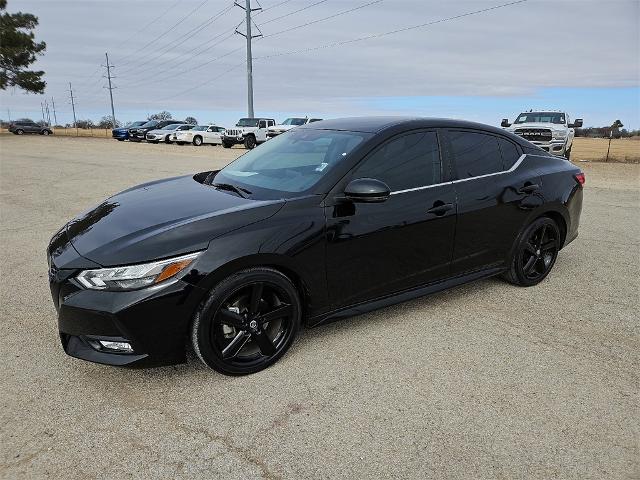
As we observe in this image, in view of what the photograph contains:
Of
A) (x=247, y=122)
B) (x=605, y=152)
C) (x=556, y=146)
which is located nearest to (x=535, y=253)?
(x=556, y=146)

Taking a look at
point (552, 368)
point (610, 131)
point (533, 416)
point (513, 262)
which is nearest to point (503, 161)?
point (513, 262)

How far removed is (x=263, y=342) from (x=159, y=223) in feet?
3.27

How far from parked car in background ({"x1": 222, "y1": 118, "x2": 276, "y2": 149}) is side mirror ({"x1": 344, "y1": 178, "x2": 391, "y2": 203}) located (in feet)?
90.2

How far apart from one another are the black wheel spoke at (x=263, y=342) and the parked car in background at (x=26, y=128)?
53.9m

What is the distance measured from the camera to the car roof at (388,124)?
381 cm

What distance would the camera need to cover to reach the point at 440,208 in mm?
3764

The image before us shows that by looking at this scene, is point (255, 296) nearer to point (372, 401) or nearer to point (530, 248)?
point (372, 401)

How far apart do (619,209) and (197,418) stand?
8549 millimetres

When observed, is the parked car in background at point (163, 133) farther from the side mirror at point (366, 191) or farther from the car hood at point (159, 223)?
the side mirror at point (366, 191)

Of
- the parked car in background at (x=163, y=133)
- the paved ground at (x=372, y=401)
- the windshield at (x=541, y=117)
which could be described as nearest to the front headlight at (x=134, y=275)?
the paved ground at (x=372, y=401)

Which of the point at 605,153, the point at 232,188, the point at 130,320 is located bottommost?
the point at 605,153

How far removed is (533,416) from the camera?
2.73 metres

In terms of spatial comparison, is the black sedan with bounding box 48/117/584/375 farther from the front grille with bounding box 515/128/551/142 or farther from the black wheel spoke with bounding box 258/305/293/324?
the front grille with bounding box 515/128/551/142

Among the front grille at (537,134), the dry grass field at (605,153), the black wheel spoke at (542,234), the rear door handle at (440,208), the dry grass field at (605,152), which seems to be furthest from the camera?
the dry grass field at (605,152)
